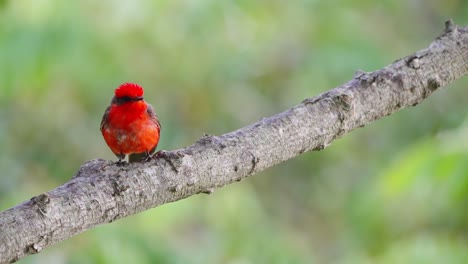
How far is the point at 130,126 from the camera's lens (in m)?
4.12

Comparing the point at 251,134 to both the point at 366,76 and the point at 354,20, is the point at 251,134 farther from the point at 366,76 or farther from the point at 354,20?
the point at 354,20

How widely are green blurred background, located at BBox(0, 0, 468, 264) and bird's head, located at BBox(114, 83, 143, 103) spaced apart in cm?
91

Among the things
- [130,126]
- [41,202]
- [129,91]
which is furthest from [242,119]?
[41,202]

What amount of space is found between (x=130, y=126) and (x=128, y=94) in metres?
0.19

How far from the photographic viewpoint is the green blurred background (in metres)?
5.11

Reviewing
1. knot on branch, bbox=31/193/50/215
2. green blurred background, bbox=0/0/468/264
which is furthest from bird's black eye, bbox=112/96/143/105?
knot on branch, bbox=31/193/50/215

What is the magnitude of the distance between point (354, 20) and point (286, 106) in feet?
3.41

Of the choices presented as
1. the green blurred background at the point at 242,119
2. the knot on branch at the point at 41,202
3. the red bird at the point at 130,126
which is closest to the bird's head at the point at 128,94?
the red bird at the point at 130,126

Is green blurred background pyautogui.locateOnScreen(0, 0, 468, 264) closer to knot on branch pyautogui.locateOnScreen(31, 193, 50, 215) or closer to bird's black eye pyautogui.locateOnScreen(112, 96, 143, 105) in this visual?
bird's black eye pyautogui.locateOnScreen(112, 96, 143, 105)

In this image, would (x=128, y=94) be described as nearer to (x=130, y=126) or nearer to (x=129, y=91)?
(x=129, y=91)

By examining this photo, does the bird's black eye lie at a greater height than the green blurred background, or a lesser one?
lesser

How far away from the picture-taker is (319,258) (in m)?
9.16

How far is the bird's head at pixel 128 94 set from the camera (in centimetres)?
422

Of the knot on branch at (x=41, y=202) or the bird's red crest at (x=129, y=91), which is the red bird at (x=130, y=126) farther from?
the knot on branch at (x=41, y=202)
